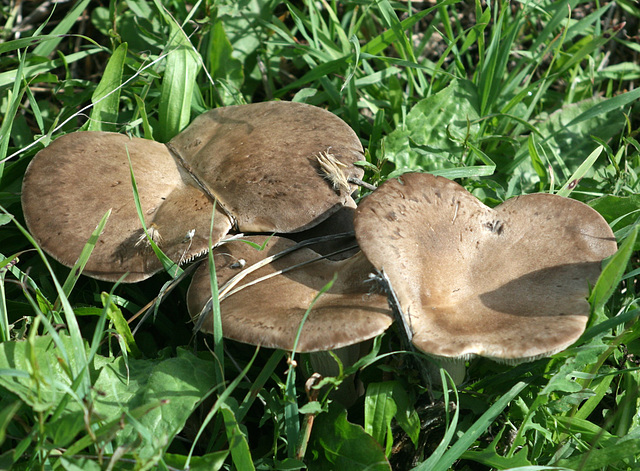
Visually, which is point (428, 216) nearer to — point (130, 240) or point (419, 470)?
point (419, 470)

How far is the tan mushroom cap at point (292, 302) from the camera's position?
7.46ft

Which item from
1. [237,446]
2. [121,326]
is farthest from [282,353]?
[121,326]

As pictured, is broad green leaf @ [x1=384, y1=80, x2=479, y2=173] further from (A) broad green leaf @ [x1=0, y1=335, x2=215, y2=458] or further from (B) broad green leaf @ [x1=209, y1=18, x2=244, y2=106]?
(A) broad green leaf @ [x1=0, y1=335, x2=215, y2=458]

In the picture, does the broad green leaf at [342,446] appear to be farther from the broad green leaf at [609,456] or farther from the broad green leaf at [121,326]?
the broad green leaf at [121,326]

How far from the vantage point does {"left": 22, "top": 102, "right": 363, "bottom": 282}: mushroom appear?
9.49 feet

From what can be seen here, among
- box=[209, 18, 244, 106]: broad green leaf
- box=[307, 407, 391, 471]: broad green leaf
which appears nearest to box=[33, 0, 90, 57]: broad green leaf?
box=[209, 18, 244, 106]: broad green leaf

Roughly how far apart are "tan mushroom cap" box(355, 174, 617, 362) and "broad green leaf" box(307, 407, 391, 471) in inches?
19.5

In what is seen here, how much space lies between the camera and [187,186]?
10.7 feet

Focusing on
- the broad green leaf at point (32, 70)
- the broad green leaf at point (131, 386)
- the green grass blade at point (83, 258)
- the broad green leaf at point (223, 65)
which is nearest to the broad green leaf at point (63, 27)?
the broad green leaf at point (32, 70)

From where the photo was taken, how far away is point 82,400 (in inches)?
85.7

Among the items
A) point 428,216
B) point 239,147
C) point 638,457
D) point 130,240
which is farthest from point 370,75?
point 638,457

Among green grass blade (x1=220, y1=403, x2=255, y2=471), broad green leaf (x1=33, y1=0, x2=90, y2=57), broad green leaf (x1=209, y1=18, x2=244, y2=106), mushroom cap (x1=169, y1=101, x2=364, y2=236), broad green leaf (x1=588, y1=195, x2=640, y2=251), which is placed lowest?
green grass blade (x1=220, y1=403, x2=255, y2=471)

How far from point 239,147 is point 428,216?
1.13 meters

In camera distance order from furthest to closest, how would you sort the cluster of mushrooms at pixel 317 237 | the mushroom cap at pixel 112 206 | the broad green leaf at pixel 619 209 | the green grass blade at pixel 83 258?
the broad green leaf at pixel 619 209 → the mushroom cap at pixel 112 206 → the green grass blade at pixel 83 258 → the cluster of mushrooms at pixel 317 237
